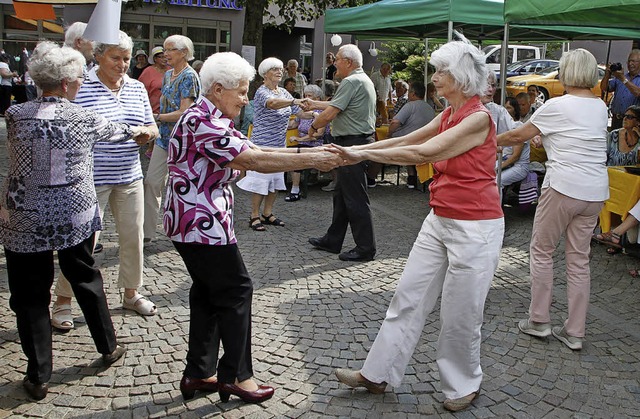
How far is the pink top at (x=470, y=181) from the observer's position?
351 centimetres

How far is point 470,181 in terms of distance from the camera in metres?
3.51

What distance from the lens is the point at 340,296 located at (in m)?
5.48

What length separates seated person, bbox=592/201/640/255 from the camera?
6.42 m

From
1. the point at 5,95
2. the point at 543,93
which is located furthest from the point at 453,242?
the point at 543,93

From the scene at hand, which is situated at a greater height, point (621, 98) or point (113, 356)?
point (621, 98)

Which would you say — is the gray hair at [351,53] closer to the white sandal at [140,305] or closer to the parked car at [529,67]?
the white sandal at [140,305]

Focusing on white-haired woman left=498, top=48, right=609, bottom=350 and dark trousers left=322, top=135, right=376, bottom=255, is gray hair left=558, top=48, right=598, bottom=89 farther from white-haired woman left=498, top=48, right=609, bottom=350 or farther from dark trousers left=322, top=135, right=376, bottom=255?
dark trousers left=322, top=135, right=376, bottom=255

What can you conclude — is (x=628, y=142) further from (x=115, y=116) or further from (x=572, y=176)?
(x=115, y=116)

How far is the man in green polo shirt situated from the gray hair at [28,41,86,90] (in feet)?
11.0

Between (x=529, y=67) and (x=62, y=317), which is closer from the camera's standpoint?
(x=62, y=317)

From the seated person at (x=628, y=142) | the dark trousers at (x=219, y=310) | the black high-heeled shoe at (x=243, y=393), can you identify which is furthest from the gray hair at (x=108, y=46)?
the seated person at (x=628, y=142)

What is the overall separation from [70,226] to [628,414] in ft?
10.4

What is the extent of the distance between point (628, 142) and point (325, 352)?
4666 millimetres

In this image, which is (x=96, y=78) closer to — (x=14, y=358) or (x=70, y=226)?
(x=70, y=226)
